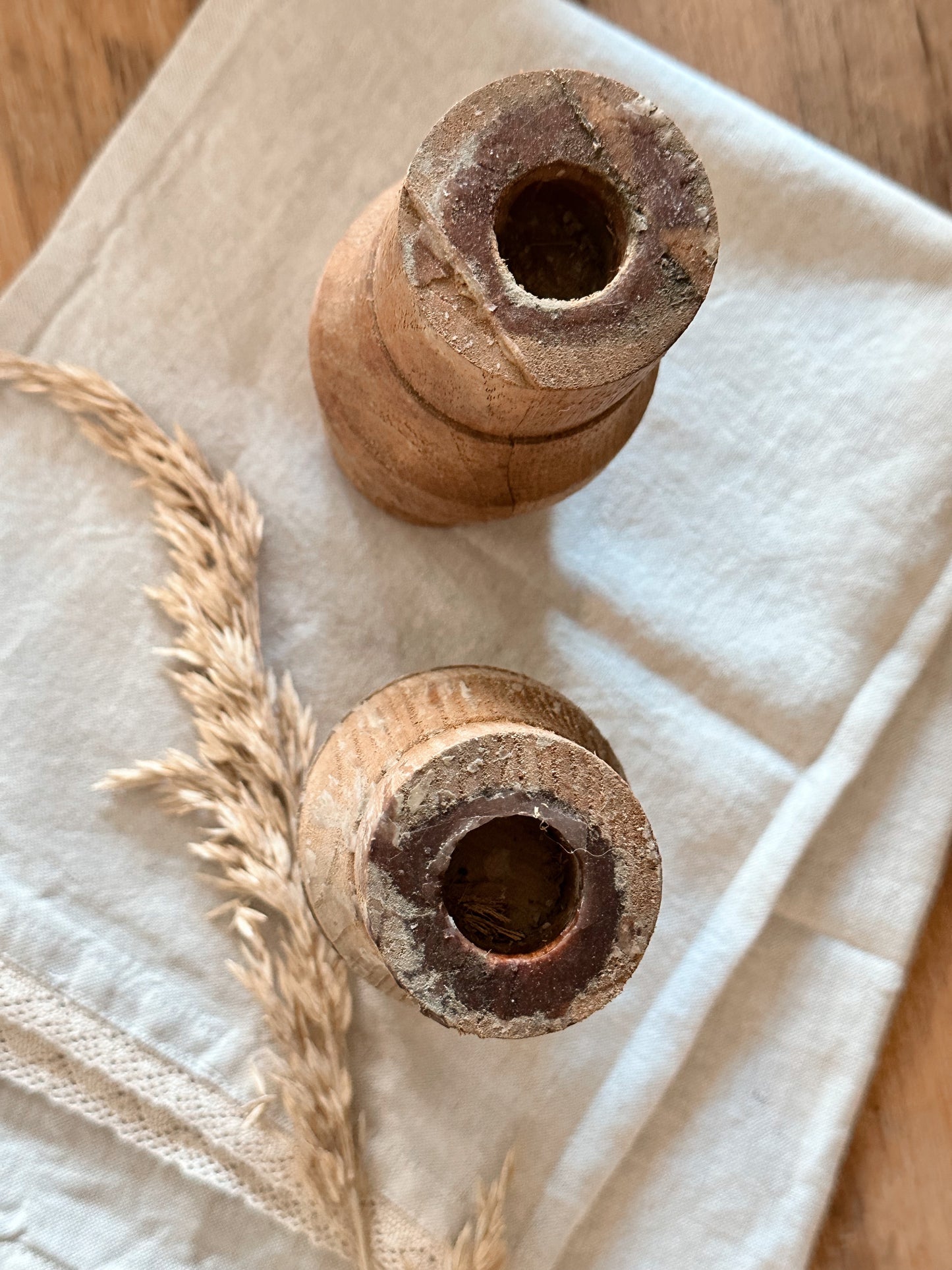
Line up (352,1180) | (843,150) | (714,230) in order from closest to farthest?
1. (714,230)
2. (352,1180)
3. (843,150)

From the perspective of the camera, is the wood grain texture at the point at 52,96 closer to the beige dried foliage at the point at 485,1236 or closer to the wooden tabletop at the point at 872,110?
the wooden tabletop at the point at 872,110

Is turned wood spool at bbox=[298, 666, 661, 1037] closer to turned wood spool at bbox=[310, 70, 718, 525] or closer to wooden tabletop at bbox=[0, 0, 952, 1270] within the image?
turned wood spool at bbox=[310, 70, 718, 525]

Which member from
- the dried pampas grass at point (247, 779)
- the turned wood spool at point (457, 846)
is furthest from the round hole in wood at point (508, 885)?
the dried pampas grass at point (247, 779)

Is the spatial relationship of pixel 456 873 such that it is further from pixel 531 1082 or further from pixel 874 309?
pixel 874 309

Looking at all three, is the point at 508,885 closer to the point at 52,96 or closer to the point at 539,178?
the point at 539,178

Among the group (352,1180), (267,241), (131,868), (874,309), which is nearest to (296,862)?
(131,868)
